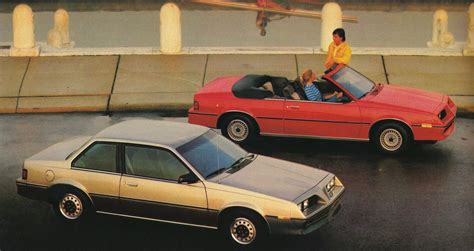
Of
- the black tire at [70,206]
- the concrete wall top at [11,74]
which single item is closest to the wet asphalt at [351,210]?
the black tire at [70,206]

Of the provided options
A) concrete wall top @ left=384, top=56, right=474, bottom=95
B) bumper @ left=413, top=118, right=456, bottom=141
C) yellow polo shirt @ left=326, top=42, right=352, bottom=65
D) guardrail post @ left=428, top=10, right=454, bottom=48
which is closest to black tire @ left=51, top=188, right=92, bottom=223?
bumper @ left=413, top=118, right=456, bottom=141

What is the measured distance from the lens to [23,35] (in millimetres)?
18797

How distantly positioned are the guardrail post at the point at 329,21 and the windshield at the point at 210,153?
8830 millimetres

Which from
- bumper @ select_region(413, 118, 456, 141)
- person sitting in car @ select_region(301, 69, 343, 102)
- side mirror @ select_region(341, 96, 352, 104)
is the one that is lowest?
bumper @ select_region(413, 118, 456, 141)

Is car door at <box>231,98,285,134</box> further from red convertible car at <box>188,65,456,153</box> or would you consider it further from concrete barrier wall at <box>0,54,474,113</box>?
concrete barrier wall at <box>0,54,474,113</box>

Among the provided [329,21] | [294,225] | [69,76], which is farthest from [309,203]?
[329,21]

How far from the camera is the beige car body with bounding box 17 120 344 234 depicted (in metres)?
9.01

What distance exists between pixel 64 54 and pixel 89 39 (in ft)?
166

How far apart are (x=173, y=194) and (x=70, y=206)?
140 centimetres

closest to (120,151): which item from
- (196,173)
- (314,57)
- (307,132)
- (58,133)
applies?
(196,173)

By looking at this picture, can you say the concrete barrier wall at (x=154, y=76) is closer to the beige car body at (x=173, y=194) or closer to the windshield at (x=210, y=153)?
the windshield at (x=210, y=153)

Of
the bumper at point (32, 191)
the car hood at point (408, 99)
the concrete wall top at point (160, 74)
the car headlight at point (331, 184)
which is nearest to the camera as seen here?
the car headlight at point (331, 184)

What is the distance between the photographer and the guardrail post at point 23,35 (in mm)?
18703

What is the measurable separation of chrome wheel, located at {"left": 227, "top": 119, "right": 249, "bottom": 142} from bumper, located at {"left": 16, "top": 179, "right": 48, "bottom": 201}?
13.3 ft
